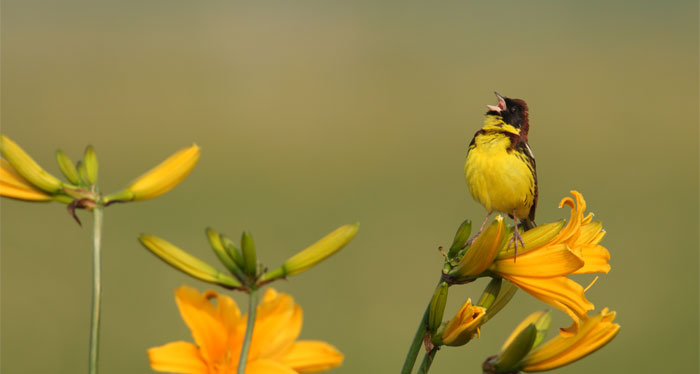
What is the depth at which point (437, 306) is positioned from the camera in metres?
1.09

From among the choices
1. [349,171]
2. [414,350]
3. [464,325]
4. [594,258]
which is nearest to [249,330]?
[414,350]

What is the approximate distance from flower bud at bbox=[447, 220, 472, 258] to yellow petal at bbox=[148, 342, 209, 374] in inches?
14.3

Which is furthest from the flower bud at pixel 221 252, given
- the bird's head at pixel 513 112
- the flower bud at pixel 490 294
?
the bird's head at pixel 513 112

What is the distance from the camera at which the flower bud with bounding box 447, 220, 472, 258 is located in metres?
1.17

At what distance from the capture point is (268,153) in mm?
12477

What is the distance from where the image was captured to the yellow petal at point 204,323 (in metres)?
1.03

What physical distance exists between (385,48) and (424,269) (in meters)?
11.4

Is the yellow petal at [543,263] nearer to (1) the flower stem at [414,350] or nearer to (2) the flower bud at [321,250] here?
(1) the flower stem at [414,350]

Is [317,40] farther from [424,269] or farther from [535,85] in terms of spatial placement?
[424,269]

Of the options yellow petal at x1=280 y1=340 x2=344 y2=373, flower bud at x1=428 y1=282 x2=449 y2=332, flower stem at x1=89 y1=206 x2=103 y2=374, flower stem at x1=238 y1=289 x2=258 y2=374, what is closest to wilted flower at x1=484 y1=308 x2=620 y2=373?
flower bud at x1=428 y1=282 x2=449 y2=332

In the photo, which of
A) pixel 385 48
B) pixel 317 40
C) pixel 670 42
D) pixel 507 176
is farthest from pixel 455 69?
A: pixel 507 176

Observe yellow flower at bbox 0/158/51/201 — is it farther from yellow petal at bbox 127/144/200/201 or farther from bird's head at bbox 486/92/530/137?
bird's head at bbox 486/92/530/137

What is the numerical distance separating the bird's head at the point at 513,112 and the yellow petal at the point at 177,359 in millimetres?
926

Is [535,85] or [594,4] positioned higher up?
[594,4]
